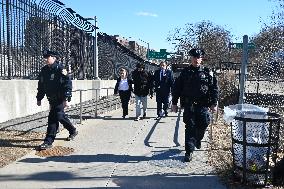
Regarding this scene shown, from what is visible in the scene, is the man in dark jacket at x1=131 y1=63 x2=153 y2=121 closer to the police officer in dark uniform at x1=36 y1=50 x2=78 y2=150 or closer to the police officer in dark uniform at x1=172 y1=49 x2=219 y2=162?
the police officer in dark uniform at x1=36 y1=50 x2=78 y2=150

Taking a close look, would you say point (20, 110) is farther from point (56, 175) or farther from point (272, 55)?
point (272, 55)

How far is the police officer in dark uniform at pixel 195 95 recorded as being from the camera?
22.6 ft

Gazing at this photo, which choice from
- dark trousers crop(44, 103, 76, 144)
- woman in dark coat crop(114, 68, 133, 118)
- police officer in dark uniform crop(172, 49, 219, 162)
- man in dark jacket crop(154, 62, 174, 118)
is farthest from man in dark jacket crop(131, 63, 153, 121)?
police officer in dark uniform crop(172, 49, 219, 162)

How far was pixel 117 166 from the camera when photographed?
6625mm

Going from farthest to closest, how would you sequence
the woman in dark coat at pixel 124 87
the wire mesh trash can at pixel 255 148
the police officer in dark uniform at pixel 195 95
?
the woman in dark coat at pixel 124 87, the police officer in dark uniform at pixel 195 95, the wire mesh trash can at pixel 255 148

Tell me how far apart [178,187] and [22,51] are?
23.8ft

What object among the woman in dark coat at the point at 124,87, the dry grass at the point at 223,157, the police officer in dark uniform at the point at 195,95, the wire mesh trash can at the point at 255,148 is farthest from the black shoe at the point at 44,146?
the woman in dark coat at the point at 124,87

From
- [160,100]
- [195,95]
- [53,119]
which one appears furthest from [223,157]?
[160,100]

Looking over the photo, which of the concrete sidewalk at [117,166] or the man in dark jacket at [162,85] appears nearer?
the concrete sidewalk at [117,166]

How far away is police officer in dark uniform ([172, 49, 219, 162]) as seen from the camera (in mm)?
6891

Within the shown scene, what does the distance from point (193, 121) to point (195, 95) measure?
17.0 inches

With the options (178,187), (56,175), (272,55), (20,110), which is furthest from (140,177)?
(272,55)

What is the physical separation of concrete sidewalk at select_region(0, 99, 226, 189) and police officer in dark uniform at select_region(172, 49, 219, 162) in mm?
484

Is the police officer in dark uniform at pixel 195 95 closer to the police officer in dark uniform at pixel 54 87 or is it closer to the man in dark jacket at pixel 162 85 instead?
the police officer in dark uniform at pixel 54 87
